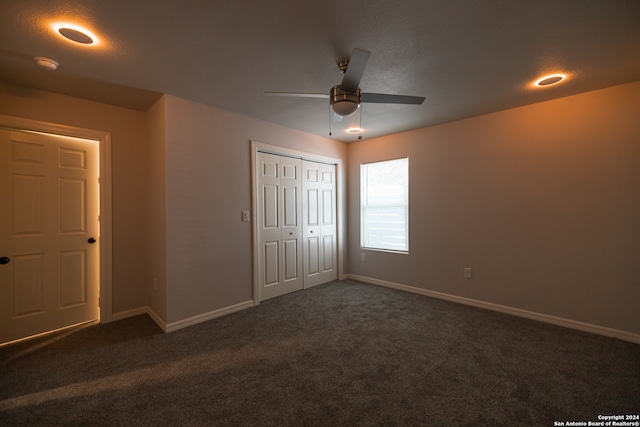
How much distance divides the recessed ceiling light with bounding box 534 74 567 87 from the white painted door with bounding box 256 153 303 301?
2911 mm

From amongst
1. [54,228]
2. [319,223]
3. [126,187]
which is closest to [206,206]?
[126,187]

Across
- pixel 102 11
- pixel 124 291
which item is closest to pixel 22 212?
pixel 124 291

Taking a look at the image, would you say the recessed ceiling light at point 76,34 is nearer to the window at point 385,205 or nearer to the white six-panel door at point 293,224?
the white six-panel door at point 293,224

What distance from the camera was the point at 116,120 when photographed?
3152 millimetres

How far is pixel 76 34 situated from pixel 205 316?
2.71 meters

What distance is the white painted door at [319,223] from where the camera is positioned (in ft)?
14.2

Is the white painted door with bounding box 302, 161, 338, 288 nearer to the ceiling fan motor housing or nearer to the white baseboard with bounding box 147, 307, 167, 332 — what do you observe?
the white baseboard with bounding box 147, 307, 167, 332

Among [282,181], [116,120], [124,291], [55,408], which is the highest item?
[116,120]

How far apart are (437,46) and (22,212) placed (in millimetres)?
4022

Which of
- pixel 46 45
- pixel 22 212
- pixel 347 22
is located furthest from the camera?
pixel 22 212

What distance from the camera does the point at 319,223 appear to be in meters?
4.51

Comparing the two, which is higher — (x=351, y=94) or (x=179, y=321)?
(x=351, y=94)

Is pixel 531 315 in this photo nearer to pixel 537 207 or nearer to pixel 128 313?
pixel 537 207

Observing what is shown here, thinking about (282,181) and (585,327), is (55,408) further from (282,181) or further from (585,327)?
(585,327)
